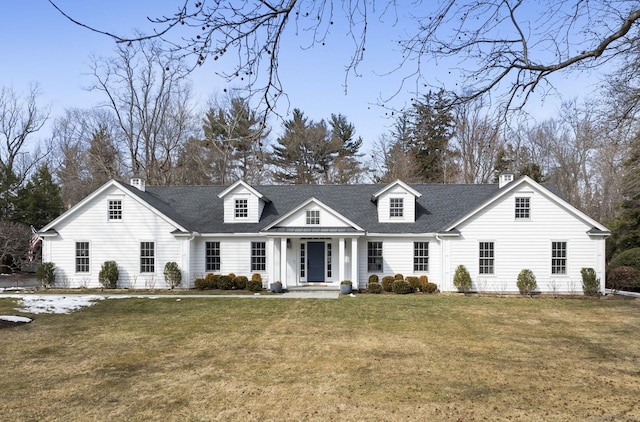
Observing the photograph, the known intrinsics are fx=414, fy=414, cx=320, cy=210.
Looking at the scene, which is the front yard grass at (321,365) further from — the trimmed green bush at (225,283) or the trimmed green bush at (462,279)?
the trimmed green bush at (225,283)

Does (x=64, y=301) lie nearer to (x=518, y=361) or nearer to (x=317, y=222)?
(x=317, y=222)

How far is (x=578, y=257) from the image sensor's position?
20.1m

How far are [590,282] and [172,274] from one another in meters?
20.3

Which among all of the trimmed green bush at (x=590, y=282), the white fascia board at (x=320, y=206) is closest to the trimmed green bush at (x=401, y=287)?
the white fascia board at (x=320, y=206)

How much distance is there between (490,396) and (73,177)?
44.4 meters

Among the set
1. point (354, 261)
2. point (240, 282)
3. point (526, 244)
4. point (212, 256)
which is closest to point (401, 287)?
point (354, 261)

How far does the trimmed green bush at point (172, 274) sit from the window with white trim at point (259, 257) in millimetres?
3796

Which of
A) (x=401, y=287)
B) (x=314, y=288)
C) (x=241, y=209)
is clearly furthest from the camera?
(x=241, y=209)

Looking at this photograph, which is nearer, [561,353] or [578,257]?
[561,353]

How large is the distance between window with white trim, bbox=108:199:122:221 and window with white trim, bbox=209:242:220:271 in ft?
15.8

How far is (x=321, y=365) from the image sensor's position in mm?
8766

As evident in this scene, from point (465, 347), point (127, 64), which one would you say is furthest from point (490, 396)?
point (127, 64)

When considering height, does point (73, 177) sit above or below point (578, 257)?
above

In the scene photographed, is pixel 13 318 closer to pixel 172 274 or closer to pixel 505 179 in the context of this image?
pixel 172 274
